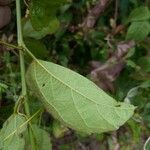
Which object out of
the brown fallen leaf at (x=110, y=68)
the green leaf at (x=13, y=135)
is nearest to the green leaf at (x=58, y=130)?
the brown fallen leaf at (x=110, y=68)

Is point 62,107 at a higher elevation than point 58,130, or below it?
higher

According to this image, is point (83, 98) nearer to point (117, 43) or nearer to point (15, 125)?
point (15, 125)

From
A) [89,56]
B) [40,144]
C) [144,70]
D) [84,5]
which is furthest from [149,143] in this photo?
[40,144]

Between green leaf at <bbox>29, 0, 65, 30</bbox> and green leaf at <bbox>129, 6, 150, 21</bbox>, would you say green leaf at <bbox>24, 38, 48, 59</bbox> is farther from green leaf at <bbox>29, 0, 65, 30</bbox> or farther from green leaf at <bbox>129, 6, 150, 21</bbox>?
green leaf at <bbox>129, 6, 150, 21</bbox>

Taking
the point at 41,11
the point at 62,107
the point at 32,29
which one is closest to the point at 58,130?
the point at 32,29

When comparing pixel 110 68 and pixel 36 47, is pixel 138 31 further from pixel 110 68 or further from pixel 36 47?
pixel 36 47

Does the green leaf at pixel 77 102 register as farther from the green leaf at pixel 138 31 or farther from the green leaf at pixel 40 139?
the green leaf at pixel 138 31

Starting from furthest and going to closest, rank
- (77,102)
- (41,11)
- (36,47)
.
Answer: (36,47) < (41,11) < (77,102)
